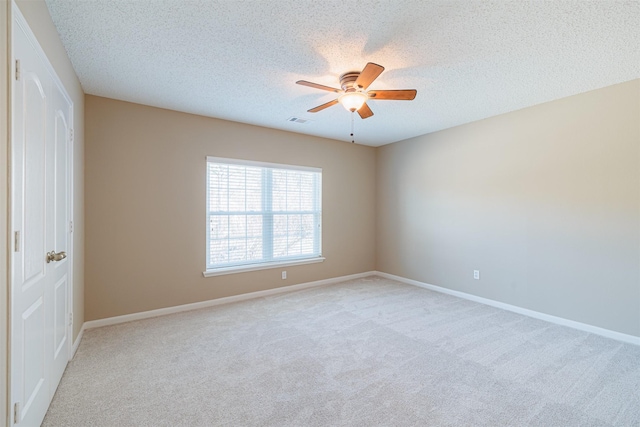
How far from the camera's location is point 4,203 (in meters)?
1.31

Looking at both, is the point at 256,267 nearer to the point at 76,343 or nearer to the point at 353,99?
the point at 76,343

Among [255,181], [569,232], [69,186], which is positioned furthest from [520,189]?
[69,186]

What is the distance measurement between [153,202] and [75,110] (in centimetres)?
121

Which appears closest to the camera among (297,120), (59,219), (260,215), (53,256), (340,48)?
(53,256)

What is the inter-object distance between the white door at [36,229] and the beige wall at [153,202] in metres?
1.02

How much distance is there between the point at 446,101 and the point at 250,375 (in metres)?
3.40

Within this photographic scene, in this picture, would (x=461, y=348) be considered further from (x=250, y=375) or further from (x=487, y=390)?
(x=250, y=375)

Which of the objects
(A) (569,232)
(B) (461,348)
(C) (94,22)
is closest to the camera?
(C) (94,22)

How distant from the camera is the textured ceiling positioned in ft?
6.25

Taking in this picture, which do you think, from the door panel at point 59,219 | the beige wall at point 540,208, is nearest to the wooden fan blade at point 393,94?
the beige wall at point 540,208

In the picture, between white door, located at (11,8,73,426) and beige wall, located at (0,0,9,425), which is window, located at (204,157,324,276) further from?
beige wall, located at (0,0,9,425)

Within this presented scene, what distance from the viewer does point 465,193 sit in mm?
4352

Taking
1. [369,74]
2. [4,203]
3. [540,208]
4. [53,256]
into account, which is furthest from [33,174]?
[540,208]

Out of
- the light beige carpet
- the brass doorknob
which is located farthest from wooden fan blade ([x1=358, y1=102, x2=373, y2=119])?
the brass doorknob
